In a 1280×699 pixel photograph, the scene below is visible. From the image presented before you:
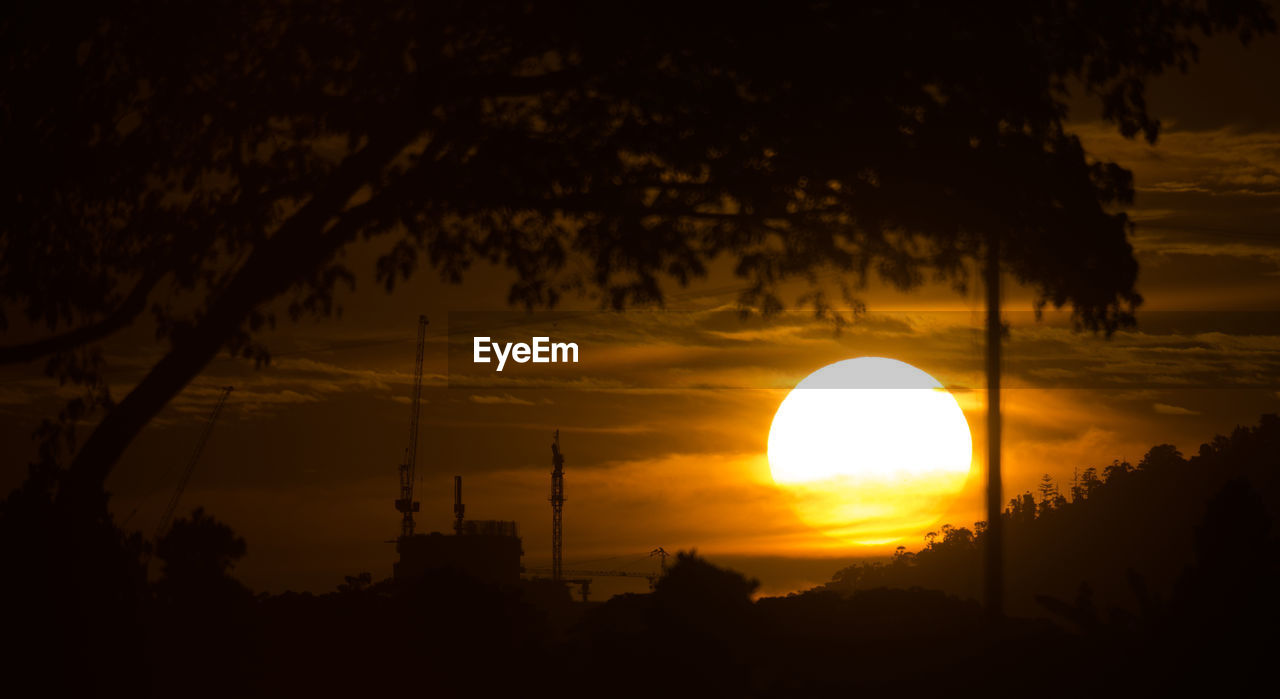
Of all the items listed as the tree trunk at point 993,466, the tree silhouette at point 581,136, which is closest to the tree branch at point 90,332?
the tree silhouette at point 581,136

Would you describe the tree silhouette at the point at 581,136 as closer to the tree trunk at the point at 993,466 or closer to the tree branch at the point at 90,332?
the tree branch at the point at 90,332

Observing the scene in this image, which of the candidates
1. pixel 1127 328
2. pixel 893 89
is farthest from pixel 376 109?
pixel 1127 328

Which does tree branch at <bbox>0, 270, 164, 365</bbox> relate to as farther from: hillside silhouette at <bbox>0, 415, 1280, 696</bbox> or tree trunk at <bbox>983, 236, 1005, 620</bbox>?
tree trunk at <bbox>983, 236, 1005, 620</bbox>

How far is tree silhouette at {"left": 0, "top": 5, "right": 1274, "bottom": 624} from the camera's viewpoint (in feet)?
48.9

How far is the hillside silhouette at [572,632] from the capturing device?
580 inches

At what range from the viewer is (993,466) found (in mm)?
22750

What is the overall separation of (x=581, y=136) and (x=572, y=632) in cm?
844

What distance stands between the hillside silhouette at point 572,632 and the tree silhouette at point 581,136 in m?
1.32

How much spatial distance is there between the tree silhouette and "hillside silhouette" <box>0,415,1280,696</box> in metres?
1.32

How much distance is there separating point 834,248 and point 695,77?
3.76 m

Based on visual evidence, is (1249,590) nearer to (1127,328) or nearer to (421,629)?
(1127,328)

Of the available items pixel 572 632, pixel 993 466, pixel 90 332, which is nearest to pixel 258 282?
pixel 90 332

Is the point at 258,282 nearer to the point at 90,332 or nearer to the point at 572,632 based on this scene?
the point at 90,332

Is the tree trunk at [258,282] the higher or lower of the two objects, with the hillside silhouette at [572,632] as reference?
higher
